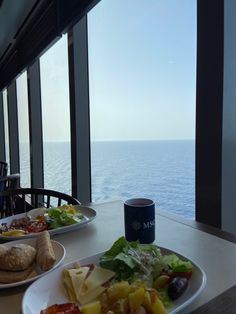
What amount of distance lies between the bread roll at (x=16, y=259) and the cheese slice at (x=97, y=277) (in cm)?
17

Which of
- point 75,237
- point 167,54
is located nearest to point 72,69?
point 167,54

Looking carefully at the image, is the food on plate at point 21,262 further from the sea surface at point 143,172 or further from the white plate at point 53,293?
the sea surface at point 143,172

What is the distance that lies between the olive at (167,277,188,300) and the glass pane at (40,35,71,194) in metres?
2.14

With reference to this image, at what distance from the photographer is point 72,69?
7.84ft

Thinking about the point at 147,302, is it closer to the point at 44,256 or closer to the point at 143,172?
the point at 44,256

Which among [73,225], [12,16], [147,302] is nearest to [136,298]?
[147,302]

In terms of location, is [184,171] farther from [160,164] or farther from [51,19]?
[51,19]

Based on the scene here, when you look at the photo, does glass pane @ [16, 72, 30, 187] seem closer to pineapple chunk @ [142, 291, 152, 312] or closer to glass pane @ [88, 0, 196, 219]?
glass pane @ [88, 0, 196, 219]

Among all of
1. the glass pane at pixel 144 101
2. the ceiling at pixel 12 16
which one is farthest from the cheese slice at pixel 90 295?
the ceiling at pixel 12 16

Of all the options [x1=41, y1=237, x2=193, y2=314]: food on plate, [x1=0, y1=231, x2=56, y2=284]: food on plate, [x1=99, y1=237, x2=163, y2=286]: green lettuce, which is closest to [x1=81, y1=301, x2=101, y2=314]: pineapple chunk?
[x1=41, y1=237, x2=193, y2=314]: food on plate

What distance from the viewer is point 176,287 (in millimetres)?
586

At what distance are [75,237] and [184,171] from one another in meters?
0.79

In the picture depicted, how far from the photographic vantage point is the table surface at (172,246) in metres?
0.62

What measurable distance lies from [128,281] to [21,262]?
0.26 meters
